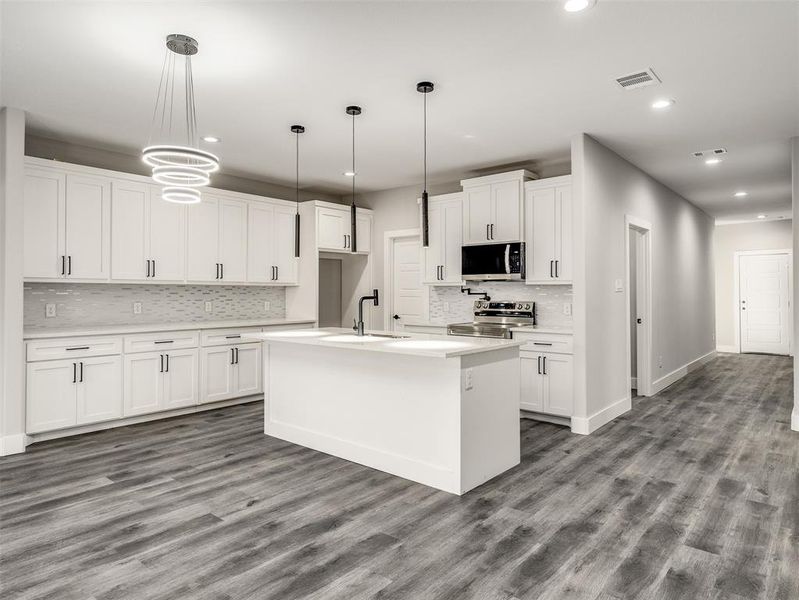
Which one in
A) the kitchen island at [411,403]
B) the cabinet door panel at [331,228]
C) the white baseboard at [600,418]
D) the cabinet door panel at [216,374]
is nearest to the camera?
the kitchen island at [411,403]

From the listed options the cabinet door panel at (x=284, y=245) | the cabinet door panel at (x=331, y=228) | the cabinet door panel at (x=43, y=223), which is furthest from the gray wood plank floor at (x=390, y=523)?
the cabinet door panel at (x=331, y=228)

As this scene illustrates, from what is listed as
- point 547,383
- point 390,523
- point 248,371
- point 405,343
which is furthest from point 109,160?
point 547,383

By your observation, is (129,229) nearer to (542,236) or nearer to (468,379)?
(468,379)

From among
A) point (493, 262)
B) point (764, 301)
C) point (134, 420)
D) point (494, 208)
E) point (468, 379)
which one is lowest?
point (134, 420)

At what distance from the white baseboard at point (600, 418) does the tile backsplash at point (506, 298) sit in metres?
0.98

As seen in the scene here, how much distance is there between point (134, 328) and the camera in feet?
16.1

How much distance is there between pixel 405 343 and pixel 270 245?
3373 millimetres

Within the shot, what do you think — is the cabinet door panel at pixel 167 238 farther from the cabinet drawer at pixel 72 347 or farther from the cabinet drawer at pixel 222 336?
the cabinet drawer at pixel 72 347

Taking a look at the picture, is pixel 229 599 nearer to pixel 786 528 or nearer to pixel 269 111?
pixel 786 528

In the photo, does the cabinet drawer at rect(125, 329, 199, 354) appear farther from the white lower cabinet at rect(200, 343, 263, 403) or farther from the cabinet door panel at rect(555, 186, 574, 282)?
the cabinet door panel at rect(555, 186, 574, 282)

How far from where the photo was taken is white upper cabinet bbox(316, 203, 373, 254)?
659 centimetres

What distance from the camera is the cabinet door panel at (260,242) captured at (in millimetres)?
6094

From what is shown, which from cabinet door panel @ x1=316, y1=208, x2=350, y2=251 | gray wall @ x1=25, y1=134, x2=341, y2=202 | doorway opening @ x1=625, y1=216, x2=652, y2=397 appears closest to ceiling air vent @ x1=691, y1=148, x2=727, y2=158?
doorway opening @ x1=625, y1=216, x2=652, y2=397

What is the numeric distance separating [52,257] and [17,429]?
4.85 feet
